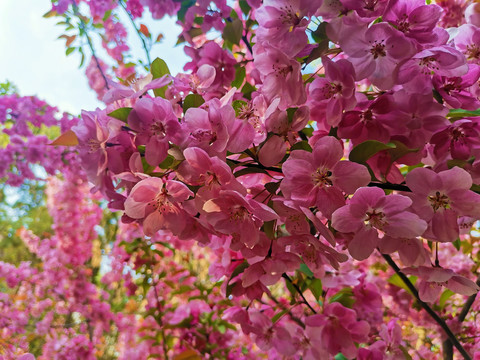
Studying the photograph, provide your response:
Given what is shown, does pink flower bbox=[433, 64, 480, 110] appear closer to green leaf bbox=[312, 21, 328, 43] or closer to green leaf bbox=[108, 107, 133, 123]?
green leaf bbox=[312, 21, 328, 43]

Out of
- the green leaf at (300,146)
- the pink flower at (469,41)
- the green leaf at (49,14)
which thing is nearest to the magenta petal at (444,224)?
the green leaf at (300,146)

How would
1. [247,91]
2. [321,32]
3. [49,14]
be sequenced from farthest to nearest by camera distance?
1. [49,14]
2. [247,91]
3. [321,32]

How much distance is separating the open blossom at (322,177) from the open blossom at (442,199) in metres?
0.09

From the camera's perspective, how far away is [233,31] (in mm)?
952

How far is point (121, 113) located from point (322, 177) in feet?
1.06

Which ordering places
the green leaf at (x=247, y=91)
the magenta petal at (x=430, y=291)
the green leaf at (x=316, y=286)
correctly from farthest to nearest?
the green leaf at (x=316, y=286)
the green leaf at (x=247, y=91)
the magenta petal at (x=430, y=291)

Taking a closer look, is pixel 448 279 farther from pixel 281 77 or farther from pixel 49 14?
pixel 49 14

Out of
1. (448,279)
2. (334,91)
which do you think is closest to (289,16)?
(334,91)

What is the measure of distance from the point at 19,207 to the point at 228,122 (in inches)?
297

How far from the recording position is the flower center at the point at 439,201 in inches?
21.3

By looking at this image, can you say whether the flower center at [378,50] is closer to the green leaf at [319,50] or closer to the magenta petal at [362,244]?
the green leaf at [319,50]

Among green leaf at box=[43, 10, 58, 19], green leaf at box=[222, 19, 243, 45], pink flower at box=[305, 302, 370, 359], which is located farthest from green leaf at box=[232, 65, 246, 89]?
green leaf at box=[43, 10, 58, 19]

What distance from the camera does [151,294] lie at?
2.18 m

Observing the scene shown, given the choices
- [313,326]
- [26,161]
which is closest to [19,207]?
[26,161]
